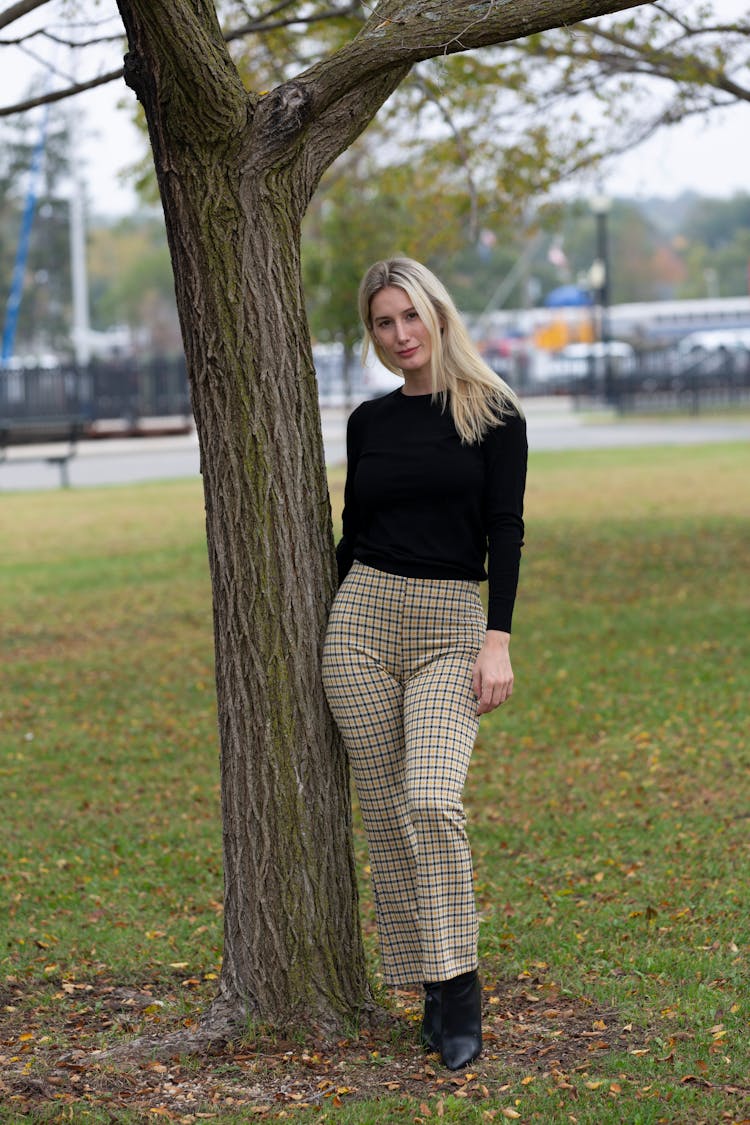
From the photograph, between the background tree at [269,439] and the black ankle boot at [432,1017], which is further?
the black ankle boot at [432,1017]

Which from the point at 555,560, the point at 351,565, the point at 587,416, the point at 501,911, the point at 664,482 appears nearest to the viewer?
the point at 351,565

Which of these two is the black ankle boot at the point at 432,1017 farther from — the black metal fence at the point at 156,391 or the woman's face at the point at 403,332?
the black metal fence at the point at 156,391

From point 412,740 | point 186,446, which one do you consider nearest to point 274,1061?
point 412,740

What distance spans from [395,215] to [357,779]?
19.0 m

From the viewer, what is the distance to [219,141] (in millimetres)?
3848

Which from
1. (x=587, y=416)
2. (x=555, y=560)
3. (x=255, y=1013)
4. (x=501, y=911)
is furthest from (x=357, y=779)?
(x=587, y=416)

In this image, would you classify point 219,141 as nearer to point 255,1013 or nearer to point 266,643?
point 266,643

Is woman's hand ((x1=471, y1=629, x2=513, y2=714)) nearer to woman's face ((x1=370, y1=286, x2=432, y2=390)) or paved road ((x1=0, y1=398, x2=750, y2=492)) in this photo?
woman's face ((x1=370, y1=286, x2=432, y2=390))

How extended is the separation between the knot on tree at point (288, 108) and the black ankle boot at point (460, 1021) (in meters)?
2.20

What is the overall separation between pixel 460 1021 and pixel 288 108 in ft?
7.74

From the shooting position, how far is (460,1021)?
3863 millimetres

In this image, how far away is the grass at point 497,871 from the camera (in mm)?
3775

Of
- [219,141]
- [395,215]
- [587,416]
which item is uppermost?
[395,215]

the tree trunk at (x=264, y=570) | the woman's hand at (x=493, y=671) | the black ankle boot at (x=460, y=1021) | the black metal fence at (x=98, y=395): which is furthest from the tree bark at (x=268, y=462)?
the black metal fence at (x=98, y=395)
